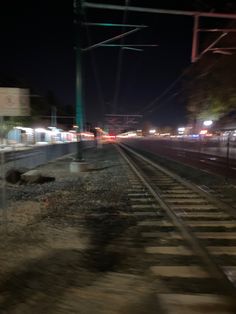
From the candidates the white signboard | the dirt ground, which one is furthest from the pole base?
the white signboard

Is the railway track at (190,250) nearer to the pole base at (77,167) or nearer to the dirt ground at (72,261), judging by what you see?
the dirt ground at (72,261)

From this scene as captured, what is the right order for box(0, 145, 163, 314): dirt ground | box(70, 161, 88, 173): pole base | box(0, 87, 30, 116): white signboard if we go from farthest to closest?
1. box(70, 161, 88, 173): pole base
2. box(0, 87, 30, 116): white signboard
3. box(0, 145, 163, 314): dirt ground

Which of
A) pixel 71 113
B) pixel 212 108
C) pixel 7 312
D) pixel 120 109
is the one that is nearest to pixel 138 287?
pixel 7 312

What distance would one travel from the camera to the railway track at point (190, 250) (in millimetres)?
5285

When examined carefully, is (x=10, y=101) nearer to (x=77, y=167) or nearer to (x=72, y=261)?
(x=72, y=261)

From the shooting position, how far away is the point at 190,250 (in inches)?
295

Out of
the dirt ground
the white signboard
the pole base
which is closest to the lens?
the dirt ground

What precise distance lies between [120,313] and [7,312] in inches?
51.1

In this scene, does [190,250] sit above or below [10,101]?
below

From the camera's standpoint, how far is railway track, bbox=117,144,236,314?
5.29m

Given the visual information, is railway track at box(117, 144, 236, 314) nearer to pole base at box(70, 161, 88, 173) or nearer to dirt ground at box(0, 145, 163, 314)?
dirt ground at box(0, 145, 163, 314)

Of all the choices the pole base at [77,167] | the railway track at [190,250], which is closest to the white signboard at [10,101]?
the railway track at [190,250]

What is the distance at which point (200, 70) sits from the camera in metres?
17.6

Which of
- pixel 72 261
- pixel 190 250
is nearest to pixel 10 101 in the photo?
pixel 72 261
